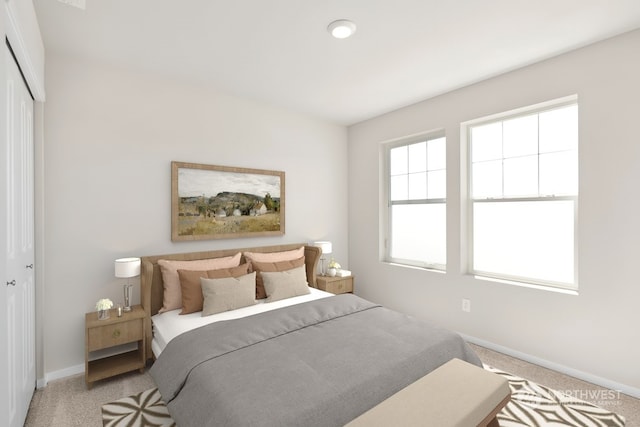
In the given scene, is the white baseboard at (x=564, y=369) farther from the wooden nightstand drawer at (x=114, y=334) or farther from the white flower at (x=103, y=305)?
the white flower at (x=103, y=305)

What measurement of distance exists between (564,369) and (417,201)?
2074 millimetres

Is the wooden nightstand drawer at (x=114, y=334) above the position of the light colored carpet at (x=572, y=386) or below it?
above

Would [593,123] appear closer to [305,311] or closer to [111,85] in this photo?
[305,311]

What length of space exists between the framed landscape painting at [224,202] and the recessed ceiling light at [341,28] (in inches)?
69.3

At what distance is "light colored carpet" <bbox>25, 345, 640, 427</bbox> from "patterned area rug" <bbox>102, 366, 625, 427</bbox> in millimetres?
86

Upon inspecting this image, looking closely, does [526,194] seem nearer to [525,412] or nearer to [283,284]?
[525,412]

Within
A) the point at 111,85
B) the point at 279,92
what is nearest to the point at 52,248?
the point at 111,85

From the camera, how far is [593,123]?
2.42 metres

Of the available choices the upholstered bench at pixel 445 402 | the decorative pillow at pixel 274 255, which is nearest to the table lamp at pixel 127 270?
the decorative pillow at pixel 274 255

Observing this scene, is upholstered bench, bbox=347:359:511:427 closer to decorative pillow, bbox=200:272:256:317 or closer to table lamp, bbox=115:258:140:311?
decorative pillow, bbox=200:272:256:317

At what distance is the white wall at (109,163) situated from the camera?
2512 mm

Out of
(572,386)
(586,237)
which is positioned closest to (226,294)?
(572,386)

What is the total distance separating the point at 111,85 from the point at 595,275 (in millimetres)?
4296

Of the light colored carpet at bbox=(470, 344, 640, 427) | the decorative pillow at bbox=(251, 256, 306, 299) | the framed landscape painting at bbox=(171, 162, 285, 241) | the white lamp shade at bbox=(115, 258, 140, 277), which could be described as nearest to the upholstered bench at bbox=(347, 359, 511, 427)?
the light colored carpet at bbox=(470, 344, 640, 427)
